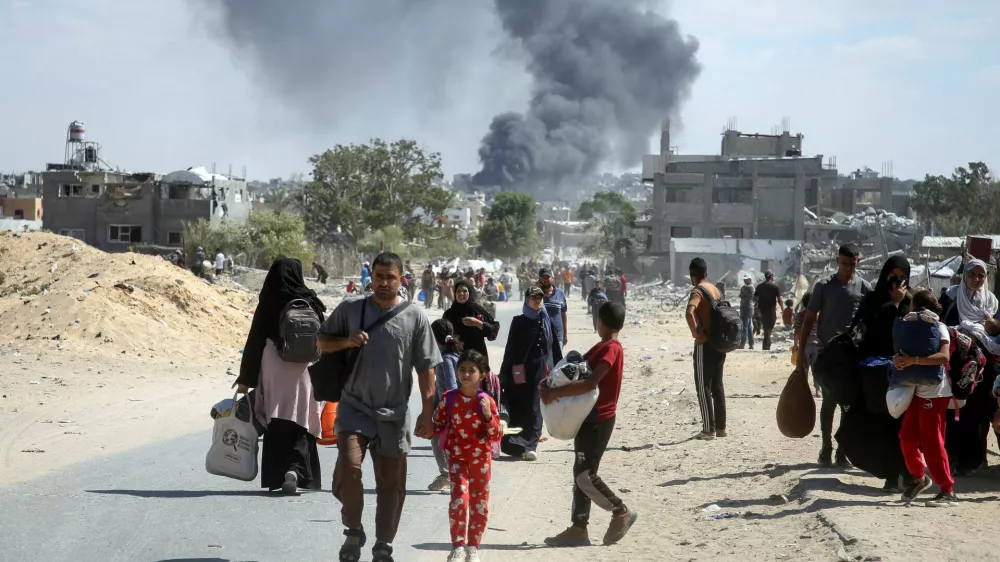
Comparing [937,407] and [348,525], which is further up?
[937,407]

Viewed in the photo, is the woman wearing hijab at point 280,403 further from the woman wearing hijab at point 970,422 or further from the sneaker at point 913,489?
the woman wearing hijab at point 970,422

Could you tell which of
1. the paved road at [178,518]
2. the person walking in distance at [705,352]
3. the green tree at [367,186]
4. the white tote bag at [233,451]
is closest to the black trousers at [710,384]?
the person walking in distance at [705,352]

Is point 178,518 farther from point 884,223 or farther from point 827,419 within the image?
point 884,223

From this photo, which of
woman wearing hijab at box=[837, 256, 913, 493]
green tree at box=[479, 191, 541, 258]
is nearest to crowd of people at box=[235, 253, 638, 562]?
woman wearing hijab at box=[837, 256, 913, 493]

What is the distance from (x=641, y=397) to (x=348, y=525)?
10485 millimetres

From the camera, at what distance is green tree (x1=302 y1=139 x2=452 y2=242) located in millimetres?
78500

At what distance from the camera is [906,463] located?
780cm

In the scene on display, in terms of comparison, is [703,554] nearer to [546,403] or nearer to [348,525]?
[546,403]

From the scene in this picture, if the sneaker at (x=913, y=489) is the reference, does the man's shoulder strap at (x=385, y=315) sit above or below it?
above

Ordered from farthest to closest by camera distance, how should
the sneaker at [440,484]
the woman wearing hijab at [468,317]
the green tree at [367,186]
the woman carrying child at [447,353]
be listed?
the green tree at [367,186] < the woman wearing hijab at [468,317] < the woman carrying child at [447,353] < the sneaker at [440,484]

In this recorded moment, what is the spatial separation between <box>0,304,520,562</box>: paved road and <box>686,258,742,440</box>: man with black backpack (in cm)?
246

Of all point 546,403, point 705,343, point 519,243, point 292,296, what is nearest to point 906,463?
point 546,403

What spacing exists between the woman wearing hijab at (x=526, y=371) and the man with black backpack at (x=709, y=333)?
133 centimetres

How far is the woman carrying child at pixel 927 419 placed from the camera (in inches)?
297
